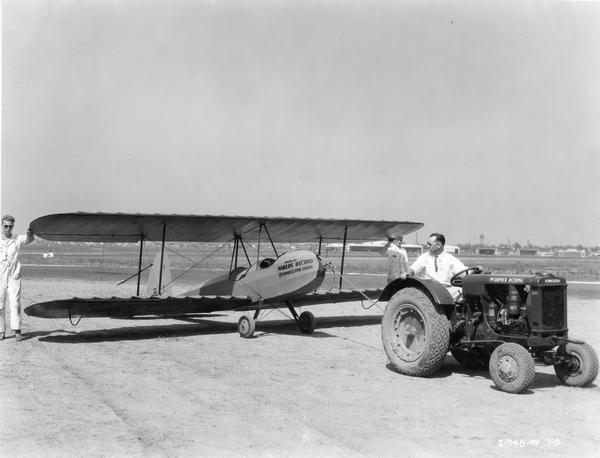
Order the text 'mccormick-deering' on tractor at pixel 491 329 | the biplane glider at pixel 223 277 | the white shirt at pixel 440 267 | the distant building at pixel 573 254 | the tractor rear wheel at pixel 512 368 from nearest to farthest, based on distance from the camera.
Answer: the tractor rear wheel at pixel 512 368 < the text 'mccormick-deering' on tractor at pixel 491 329 < the white shirt at pixel 440 267 < the biplane glider at pixel 223 277 < the distant building at pixel 573 254

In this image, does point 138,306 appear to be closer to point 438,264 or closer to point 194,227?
point 194,227

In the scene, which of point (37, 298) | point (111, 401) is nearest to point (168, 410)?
point (111, 401)

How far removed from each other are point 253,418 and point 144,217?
7.30m

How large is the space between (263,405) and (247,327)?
565 centimetres

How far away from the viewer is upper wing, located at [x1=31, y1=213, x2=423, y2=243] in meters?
11.8

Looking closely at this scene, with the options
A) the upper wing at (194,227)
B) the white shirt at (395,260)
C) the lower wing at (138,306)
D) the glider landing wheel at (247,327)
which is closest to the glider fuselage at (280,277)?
the lower wing at (138,306)

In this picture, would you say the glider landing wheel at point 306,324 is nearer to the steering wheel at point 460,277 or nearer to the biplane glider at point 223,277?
the biplane glider at point 223,277

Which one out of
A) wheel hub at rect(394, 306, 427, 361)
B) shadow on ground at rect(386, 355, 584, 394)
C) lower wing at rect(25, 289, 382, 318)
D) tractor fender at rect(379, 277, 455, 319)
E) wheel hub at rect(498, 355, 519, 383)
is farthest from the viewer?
lower wing at rect(25, 289, 382, 318)

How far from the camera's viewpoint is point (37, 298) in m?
19.0

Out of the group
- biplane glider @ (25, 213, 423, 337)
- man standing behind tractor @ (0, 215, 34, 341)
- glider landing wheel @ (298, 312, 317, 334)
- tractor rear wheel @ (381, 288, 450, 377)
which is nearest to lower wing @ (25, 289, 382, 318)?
biplane glider @ (25, 213, 423, 337)

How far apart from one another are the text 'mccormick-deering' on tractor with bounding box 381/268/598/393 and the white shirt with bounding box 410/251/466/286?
0.30m

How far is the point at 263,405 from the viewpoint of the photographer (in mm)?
6238

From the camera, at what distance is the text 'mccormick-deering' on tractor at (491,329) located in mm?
7055

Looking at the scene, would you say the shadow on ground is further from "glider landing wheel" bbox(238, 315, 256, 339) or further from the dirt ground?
"glider landing wheel" bbox(238, 315, 256, 339)
